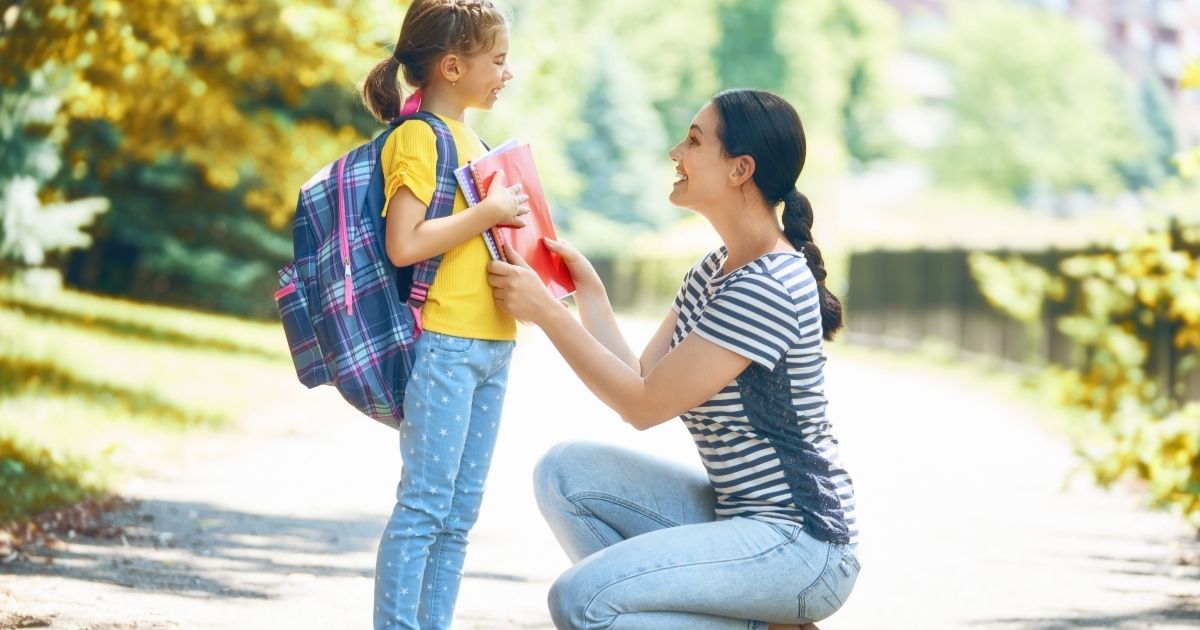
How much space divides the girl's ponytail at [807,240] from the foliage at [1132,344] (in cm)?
385

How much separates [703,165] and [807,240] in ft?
1.07

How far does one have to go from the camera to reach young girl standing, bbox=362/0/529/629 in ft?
12.4

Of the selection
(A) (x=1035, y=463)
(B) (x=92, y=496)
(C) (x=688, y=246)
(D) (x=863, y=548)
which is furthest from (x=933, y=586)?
(C) (x=688, y=246)

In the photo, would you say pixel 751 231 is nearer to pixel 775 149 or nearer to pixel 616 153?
A: pixel 775 149

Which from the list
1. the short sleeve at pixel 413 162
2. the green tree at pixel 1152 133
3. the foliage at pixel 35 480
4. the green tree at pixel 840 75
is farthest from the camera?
the green tree at pixel 1152 133

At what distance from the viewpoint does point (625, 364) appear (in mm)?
3867

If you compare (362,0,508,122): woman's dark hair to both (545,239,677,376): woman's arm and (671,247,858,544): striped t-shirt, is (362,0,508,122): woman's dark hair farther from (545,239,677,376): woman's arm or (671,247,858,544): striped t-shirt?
(671,247,858,544): striped t-shirt

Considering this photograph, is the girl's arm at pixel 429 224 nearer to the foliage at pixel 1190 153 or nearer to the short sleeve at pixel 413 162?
the short sleeve at pixel 413 162

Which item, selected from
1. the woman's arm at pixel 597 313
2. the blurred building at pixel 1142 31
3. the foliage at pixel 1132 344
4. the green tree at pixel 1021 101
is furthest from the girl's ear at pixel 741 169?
the blurred building at pixel 1142 31

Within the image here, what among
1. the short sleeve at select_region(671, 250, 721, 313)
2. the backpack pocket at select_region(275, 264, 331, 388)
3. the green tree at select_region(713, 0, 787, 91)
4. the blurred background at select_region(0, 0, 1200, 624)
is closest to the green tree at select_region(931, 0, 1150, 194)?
the green tree at select_region(713, 0, 787, 91)

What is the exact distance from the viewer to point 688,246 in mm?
38719

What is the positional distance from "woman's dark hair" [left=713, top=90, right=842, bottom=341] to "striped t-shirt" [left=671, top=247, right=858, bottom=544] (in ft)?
0.41

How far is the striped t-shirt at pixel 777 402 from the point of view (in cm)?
372

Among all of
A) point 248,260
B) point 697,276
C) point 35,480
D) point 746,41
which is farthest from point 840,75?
point 697,276
